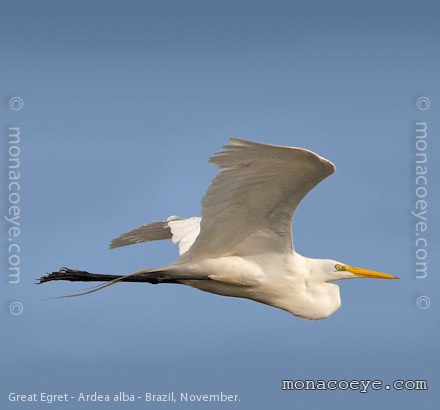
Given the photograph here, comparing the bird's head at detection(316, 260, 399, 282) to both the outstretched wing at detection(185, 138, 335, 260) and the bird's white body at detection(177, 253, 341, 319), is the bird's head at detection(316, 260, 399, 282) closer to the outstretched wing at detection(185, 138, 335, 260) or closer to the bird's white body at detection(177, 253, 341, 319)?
the bird's white body at detection(177, 253, 341, 319)

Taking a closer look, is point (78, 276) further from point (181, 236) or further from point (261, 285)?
point (261, 285)

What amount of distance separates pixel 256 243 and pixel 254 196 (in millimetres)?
869

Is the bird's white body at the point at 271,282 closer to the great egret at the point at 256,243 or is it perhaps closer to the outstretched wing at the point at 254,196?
the great egret at the point at 256,243

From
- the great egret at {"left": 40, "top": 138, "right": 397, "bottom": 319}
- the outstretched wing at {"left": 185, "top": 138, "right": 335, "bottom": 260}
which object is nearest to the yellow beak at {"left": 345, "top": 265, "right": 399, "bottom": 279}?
the great egret at {"left": 40, "top": 138, "right": 397, "bottom": 319}

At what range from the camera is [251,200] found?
36.8 feet

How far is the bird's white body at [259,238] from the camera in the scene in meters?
10.5

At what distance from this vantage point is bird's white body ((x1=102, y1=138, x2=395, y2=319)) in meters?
10.5

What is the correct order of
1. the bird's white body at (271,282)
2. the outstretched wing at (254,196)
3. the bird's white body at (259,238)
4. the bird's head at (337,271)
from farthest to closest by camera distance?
the bird's head at (337,271) → the bird's white body at (271,282) → the bird's white body at (259,238) → the outstretched wing at (254,196)

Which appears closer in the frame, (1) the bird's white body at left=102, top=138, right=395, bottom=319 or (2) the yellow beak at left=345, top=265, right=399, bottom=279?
(1) the bird's white body at left=102, top=138, right=395, bottom=319

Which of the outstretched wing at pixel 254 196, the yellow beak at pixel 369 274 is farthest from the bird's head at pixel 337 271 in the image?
the outstretched wing at pixel 254 196

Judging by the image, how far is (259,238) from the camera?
1179cm

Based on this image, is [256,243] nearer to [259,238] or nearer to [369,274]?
[259,238]

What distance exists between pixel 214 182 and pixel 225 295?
1.95 metres

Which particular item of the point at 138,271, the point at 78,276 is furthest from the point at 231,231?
the point at 78,276
